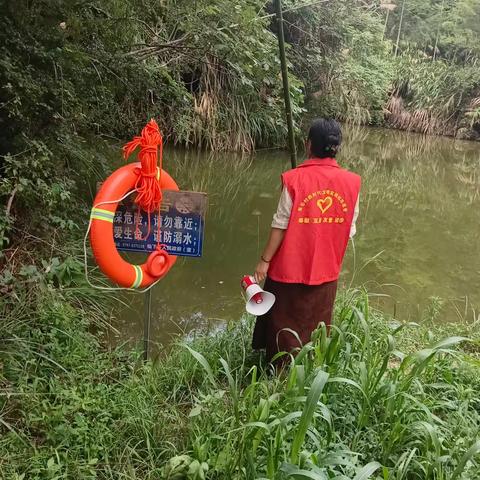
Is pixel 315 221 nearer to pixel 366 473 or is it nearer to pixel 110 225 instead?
pixel 110 225

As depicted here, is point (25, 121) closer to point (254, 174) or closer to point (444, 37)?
point (254, 174)

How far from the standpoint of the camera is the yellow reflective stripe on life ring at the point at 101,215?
2.03m

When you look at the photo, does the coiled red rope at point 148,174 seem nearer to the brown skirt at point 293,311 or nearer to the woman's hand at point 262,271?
the woman's hand at point 262,271

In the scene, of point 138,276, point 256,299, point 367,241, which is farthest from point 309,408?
point 367,241

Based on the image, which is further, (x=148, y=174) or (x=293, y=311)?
(x=293, y=311)

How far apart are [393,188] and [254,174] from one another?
2087 mm

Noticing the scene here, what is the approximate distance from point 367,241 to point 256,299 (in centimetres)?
335

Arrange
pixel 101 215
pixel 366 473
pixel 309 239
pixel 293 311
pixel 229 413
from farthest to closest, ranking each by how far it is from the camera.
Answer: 1. pixel 293 311
2. pixel 309 239
3. pixel 101 215
4. pixel 229 413
5. pixel 366 473

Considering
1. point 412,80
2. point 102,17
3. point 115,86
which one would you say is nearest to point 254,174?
point 115,86

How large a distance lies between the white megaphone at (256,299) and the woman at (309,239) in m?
0.06

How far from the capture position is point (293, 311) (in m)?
2.26

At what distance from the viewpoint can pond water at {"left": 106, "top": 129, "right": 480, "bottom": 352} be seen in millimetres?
3480

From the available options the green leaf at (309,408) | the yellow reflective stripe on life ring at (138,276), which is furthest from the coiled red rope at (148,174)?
the green leaf at (309,408)

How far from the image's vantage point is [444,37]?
622 inches
